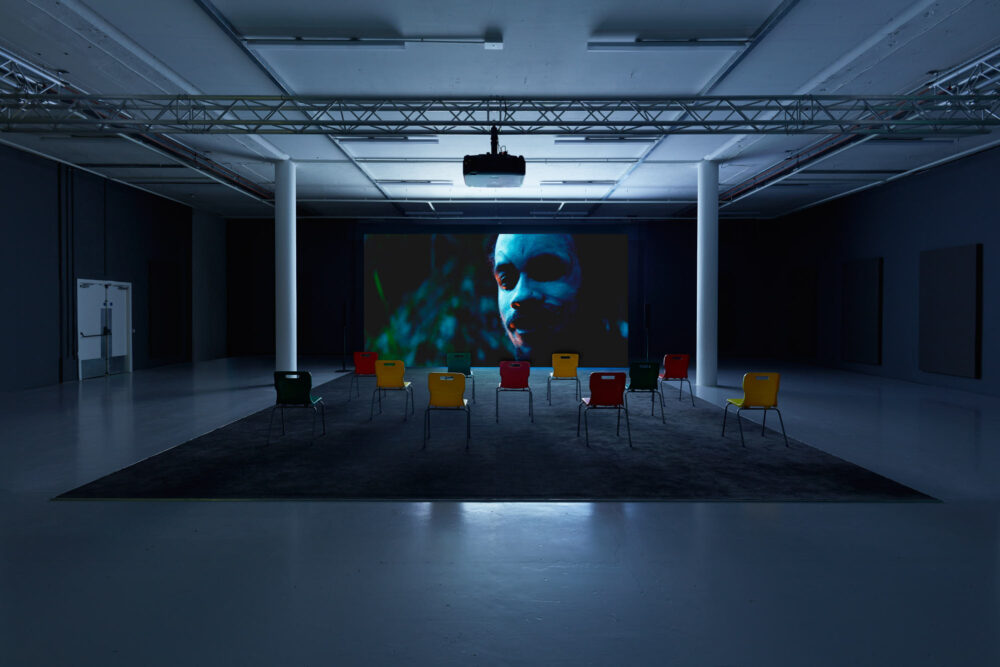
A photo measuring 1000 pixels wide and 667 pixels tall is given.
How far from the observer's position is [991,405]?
8898mm

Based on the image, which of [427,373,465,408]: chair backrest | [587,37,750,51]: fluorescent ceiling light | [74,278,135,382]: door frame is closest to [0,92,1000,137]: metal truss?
[587,37,750,51]: fluorescent ceiling light

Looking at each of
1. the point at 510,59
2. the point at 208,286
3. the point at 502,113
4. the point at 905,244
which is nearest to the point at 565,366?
the point at 502,113

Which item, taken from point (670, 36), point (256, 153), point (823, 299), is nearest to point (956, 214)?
point (823, 299)

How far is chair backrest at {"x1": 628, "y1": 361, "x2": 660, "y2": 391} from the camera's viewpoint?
7.43 metres

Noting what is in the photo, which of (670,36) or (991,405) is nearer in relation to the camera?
(670,36)

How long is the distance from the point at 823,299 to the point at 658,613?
15.1 meters

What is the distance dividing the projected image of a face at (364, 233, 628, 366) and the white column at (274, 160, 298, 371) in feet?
11.5

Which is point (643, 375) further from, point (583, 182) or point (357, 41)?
point (583, 182)

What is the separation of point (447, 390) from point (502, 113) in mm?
4684

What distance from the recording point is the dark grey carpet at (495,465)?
445cm

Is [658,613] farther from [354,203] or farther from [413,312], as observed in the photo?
[354,203]

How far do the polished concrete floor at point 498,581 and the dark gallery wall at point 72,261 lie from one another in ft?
23.9

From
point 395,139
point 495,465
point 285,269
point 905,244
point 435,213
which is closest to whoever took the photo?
point 495,465

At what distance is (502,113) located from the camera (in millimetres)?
8641
